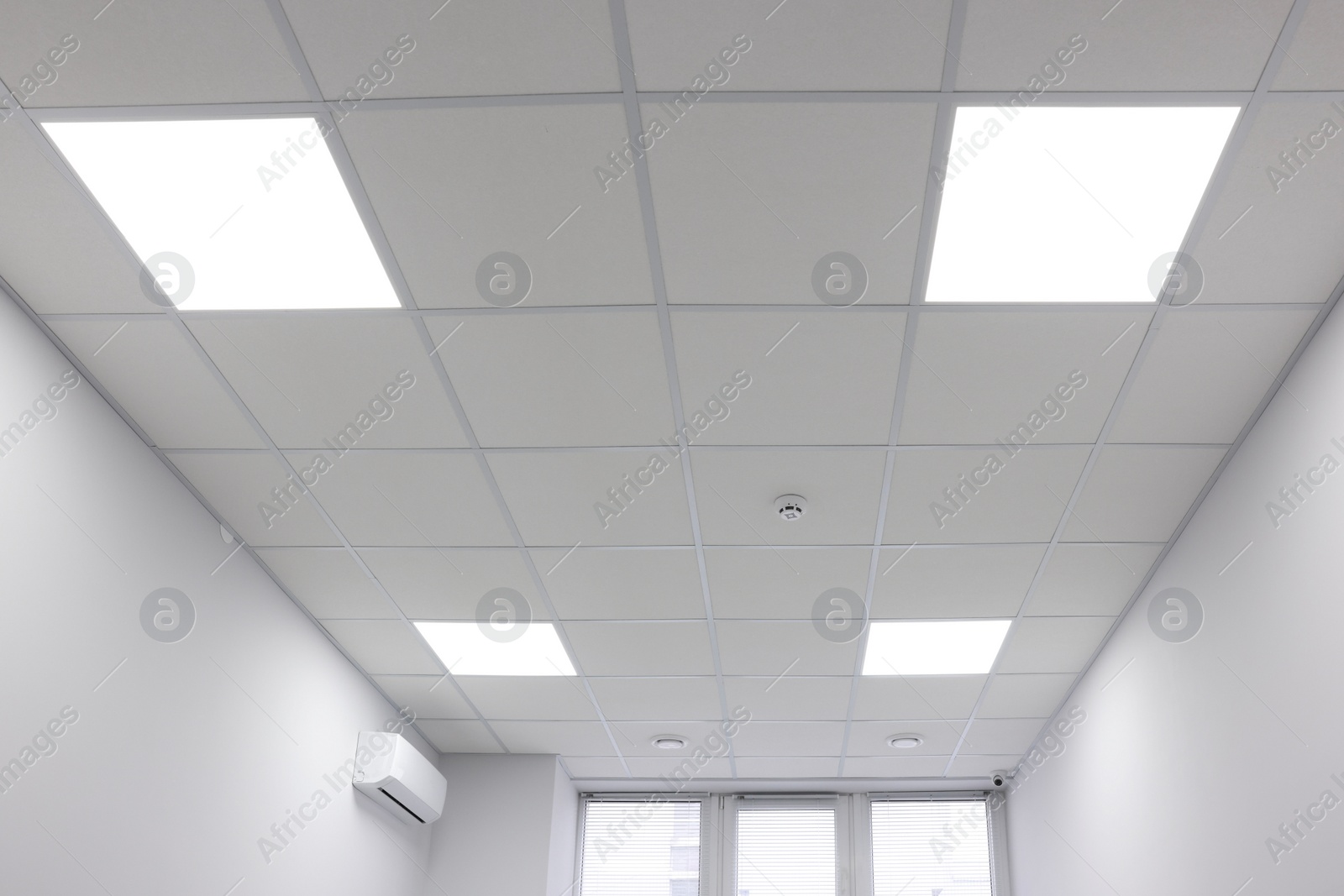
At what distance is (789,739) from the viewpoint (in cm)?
662

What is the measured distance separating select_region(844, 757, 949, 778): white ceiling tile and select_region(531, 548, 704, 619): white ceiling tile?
2660 millimetres

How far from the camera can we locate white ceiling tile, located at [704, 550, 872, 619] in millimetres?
4520

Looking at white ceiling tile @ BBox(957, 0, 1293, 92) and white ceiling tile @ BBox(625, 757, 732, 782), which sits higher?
white ceiling tile @ BBox(957, 0, 1293, 92)

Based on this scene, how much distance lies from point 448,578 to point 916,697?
287cm

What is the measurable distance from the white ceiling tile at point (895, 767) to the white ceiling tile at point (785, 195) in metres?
4.68

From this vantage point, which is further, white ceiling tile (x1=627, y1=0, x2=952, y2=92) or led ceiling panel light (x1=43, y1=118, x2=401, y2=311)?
led ceiling panel light (x1=43, y1=118, x2=401, y2=311)

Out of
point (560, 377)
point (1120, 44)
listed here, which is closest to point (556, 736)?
point (560, 377)

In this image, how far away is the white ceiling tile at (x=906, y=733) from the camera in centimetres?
633

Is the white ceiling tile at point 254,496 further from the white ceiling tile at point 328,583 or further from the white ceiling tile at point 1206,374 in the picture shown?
the white ceiling tile at point 1206,374

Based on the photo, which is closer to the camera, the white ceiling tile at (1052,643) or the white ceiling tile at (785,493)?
the white ceiling tile at (785,493)

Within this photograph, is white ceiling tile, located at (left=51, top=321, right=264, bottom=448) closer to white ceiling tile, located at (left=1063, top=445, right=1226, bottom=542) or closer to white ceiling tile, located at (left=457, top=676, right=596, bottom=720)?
white ceiling tile, located at (left=457, top=676, right=596, bottom=720)

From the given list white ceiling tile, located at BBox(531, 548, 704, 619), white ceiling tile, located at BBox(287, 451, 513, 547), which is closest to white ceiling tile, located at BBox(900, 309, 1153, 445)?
white ceiling tile, located at BBox(531, 548, 704, 619)

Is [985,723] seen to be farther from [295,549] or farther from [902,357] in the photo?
[295,549]

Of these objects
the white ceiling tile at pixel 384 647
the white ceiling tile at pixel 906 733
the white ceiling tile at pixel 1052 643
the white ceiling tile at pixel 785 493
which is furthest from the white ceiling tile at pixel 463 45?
the white ceiling tile at pixel 906 733
